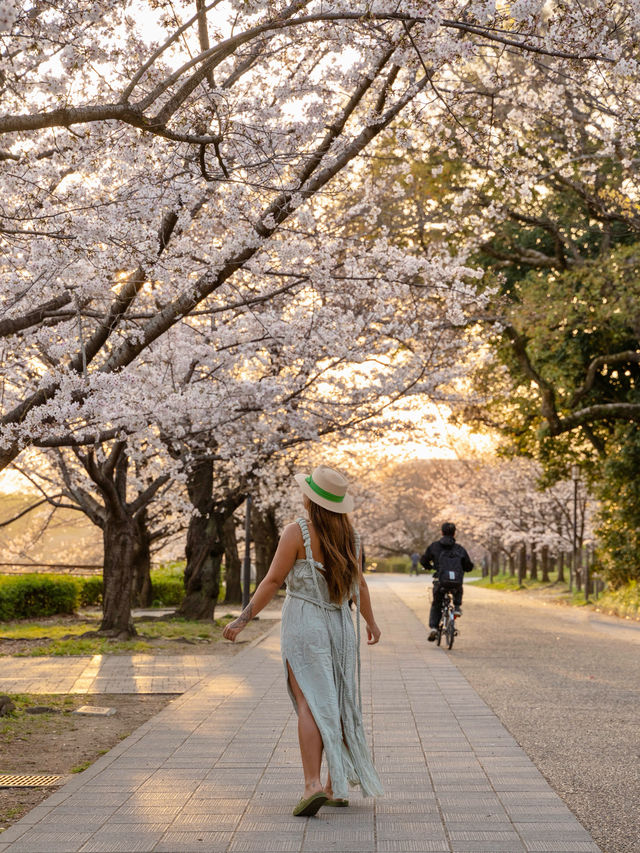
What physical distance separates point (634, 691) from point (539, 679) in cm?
123

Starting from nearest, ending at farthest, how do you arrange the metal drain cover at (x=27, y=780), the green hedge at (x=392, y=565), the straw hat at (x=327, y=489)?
the straw hat at (x=327, y=489) < the metal drain cover at (x=27, y=780) < the green hedge at (x=392, y=565)

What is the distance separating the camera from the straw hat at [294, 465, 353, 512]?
17.8 ft

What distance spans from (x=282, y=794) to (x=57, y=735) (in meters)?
2.90

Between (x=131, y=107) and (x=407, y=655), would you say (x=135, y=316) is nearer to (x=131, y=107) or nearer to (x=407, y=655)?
(x=131, y=107)

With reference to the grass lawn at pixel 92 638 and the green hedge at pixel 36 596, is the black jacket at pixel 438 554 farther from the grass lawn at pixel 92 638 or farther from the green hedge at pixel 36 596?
the green hedge at pixel 36 596

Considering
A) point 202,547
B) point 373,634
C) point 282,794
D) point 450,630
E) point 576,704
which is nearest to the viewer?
point 282,794


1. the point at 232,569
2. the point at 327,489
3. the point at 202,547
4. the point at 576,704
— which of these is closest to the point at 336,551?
the point at 327,489

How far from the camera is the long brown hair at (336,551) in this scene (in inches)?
214

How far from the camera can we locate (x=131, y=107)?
5391 mm

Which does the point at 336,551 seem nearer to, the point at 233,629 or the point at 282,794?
the point at 233,629

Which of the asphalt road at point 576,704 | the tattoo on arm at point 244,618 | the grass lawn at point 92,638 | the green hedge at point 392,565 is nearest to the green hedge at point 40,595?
the grass lawn at point 92,638

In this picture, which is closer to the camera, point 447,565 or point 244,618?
→ point 244,618

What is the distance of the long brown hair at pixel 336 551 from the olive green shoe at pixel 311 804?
39.3 inches

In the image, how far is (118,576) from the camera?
1622 cm
